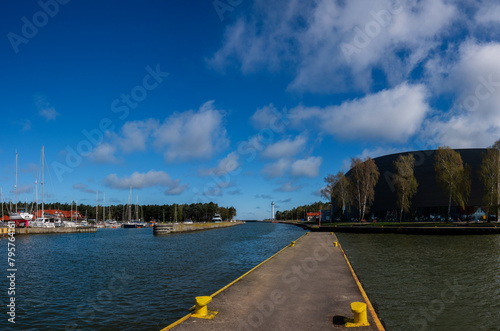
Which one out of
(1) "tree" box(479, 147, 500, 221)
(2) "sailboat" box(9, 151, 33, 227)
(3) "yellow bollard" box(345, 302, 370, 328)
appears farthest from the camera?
(2) "sailboat" box(9, 151, 33, 227)

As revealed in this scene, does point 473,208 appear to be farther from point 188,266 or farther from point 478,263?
point 188,266

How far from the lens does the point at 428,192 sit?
10344cm

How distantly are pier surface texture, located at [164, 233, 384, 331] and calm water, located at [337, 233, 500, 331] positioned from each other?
→ 200cm

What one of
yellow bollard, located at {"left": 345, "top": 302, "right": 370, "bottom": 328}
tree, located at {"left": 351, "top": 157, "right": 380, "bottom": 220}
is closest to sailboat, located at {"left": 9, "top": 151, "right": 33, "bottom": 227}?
tree, located at {"left": 351, "top": 157, "right": 380, "bottom": 220}

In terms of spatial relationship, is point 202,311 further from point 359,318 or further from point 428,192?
point 428,192

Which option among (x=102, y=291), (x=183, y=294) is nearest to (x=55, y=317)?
(x=102, y=291)

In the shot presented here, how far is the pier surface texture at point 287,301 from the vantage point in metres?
9.59

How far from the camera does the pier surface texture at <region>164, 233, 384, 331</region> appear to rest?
959 centimetres

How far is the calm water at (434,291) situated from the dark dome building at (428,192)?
80559mm

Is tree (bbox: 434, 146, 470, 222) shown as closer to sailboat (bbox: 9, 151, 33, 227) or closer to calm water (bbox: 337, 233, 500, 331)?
calm water (bbox: 337, 233, 500, 331)

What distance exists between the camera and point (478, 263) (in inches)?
1047

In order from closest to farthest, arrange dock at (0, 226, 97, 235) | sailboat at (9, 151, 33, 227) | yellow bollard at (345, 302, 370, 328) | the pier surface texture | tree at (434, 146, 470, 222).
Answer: yellow bollard at (345, 302, 370, 328) → the pier surface texture → dock at (0, 226, 97, 235) → tree at (434, 146, 470, 222) → sailboat at (9, 151, 33, 227)

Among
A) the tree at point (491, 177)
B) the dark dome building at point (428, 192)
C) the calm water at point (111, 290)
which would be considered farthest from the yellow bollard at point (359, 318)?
the dark dome building at point (428, 192)

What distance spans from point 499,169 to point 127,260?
7722 centimetres
